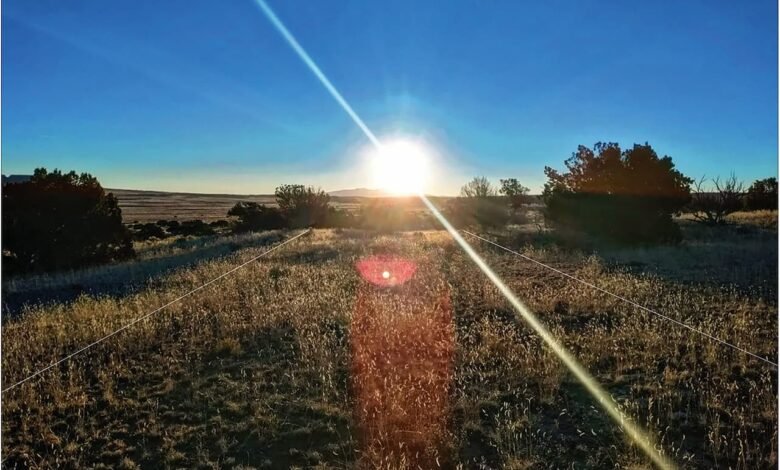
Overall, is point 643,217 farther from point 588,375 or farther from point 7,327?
point 7,327

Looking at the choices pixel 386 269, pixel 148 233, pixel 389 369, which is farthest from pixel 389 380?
pixel 148 233

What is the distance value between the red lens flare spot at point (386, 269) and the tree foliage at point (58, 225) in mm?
12697

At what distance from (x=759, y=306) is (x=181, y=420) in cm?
959

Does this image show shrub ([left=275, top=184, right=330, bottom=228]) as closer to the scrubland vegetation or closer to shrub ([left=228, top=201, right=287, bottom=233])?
shrub ([left=228, top=201, right=287, bottom=233])

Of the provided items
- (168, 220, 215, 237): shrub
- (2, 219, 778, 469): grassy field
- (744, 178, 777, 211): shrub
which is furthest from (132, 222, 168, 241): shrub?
(744, 178, 777, 211): shrub

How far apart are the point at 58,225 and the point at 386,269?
14578 millimetres

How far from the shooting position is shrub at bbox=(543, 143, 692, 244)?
21.6 meters

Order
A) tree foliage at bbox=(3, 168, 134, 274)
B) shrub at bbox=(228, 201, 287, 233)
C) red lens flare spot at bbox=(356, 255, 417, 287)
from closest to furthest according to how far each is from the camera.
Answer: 1. red lens flare spot at bbox=(356, 255, 417, 287)
2. tree foliage at bbox=(3, 168, 134, 274)
3. shrub at bbox=(228, 201, 287, 233)

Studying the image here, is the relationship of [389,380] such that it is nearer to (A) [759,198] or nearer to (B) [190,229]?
(B) [190,229]

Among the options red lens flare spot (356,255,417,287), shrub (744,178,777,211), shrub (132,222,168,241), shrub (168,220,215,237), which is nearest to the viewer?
red lens flare spot (356,255,417,287)

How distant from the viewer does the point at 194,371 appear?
6605mm

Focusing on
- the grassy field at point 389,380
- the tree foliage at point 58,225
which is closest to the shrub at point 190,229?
the tree foliage at point 58,225

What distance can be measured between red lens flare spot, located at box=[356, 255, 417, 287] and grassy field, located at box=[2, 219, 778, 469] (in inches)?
53.9

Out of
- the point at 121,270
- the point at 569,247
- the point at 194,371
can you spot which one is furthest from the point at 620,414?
the point at 121,270
